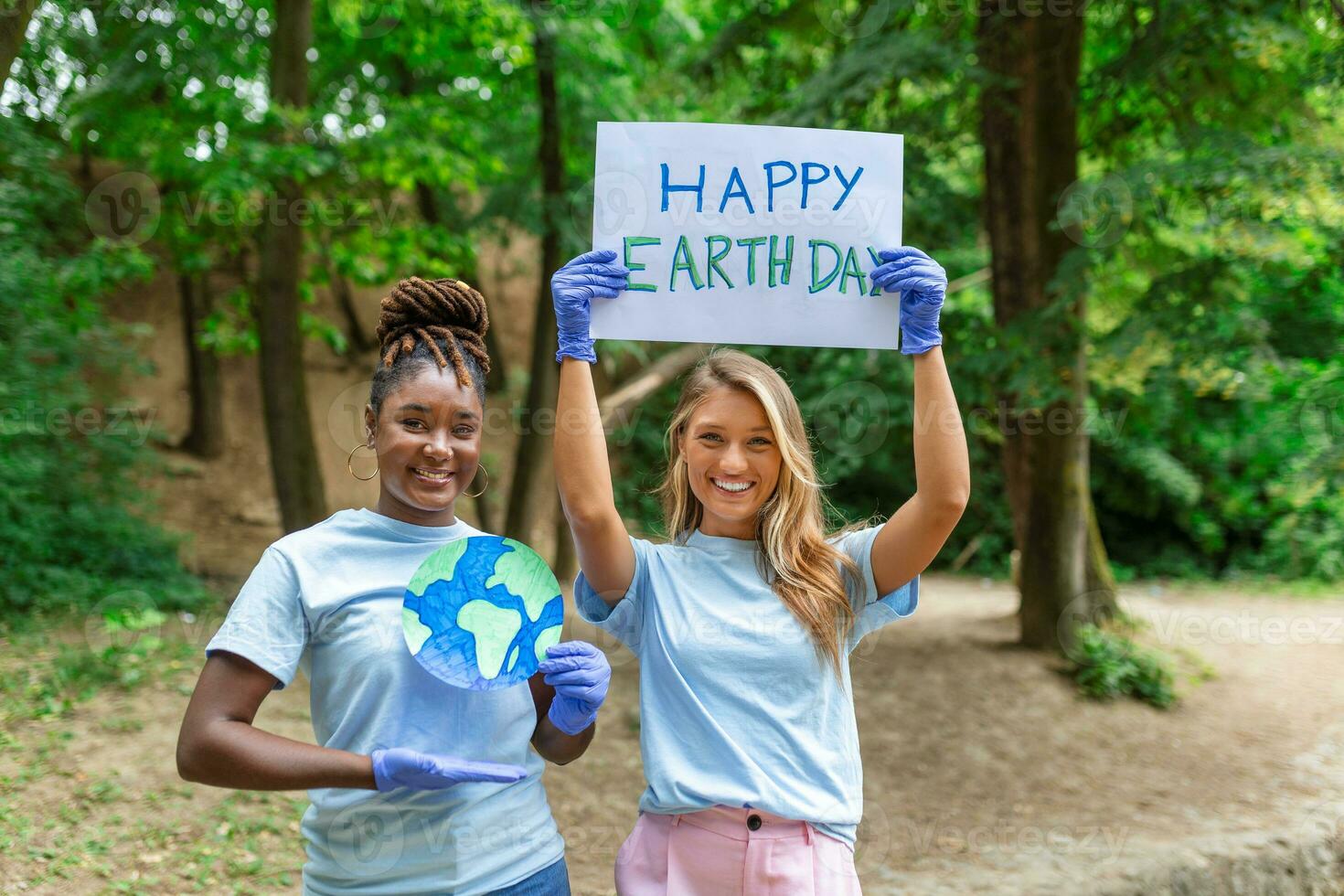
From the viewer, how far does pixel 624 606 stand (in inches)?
73.8

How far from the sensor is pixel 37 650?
5.27 metres

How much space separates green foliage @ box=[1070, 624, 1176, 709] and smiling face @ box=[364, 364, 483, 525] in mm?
5784

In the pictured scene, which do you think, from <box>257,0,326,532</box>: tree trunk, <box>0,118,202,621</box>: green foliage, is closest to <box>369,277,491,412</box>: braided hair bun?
<box>0,118,202,621</box>: green foliage

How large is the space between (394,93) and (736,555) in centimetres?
903

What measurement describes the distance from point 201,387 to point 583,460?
411 inches

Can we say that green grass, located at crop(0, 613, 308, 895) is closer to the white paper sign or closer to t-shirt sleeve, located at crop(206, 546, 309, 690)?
t-shirt sleeve, located at crop(206, 546, 309, 690)

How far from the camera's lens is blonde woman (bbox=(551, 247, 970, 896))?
5.80ft

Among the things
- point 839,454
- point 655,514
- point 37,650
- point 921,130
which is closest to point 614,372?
point 655,514

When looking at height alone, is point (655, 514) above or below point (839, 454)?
below

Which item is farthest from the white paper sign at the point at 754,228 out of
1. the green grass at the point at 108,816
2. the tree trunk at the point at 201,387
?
the tree trunk at the point at 201,387

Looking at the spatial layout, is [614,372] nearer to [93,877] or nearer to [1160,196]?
[1160,196]

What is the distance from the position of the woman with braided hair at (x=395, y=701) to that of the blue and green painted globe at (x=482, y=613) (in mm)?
46

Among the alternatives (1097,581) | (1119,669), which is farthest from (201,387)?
(1119,669)

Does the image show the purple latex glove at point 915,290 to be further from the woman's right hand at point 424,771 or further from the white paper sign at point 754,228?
the woman's right hand at point 424,771
